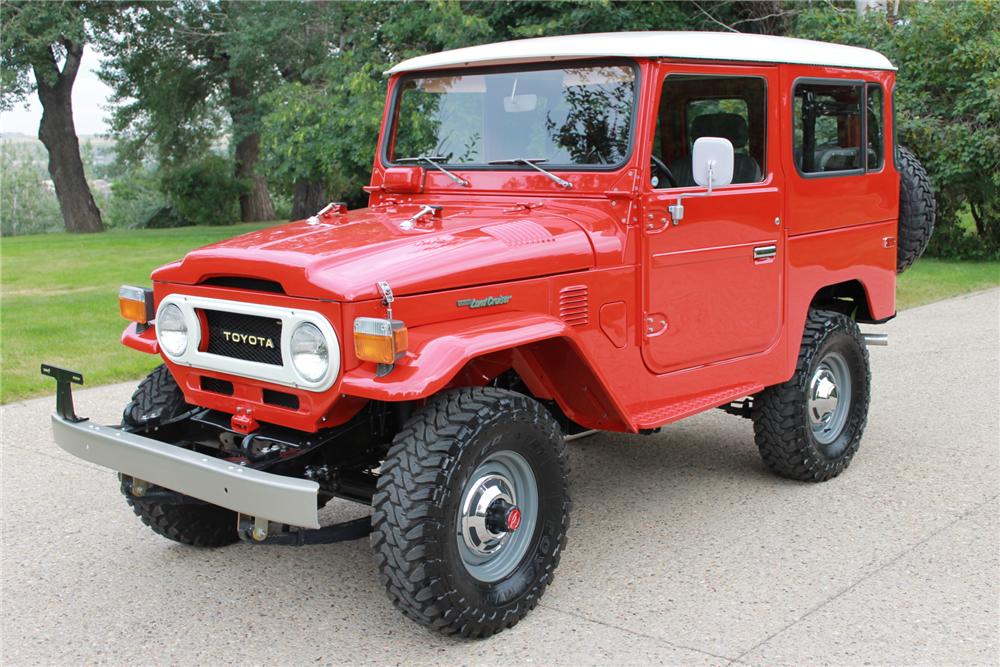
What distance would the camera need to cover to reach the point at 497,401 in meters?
3.79

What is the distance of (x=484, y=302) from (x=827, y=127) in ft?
8.43

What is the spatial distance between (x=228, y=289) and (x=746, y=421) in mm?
4060

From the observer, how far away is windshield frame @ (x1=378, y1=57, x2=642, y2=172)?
176 inches

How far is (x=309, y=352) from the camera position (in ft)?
12.0

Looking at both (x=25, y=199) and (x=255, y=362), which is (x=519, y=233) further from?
(x=25, y=199)

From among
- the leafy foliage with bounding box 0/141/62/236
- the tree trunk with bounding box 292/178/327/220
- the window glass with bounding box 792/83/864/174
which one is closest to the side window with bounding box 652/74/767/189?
the window glass with bounding box 792/83/864/174

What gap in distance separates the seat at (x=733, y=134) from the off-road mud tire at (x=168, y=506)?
264 centimetres

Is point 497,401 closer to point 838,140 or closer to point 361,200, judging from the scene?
point 838,140

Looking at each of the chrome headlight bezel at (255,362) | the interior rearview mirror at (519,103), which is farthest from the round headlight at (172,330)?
the interior rearview mirror at (519,103)

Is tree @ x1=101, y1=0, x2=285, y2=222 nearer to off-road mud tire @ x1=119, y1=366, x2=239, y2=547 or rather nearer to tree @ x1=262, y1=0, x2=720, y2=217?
tree @ x1=262, y1=0, x2=720, y2=217

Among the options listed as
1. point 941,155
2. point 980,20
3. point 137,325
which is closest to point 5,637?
point 137,325

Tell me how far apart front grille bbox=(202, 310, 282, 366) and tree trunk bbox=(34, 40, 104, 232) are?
23.1m

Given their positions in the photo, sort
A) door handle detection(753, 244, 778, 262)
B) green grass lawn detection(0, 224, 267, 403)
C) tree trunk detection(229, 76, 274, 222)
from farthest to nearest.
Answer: tree trunk detection(229, 76, 274, 222) < green grass lawn detection(0, 224, 267, 403) < door handle detection(753, 244, 778, 262)

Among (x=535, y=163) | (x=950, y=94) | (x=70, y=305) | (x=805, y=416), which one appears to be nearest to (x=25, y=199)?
(x=70, y=305)
